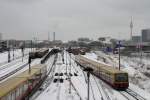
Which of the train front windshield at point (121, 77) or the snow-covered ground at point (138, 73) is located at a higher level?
the train front windshield at point (121, 77)

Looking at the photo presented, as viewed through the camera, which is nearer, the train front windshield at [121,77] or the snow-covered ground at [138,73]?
the train front windshield at [121,77]

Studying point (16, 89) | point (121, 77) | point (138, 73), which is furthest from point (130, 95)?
point (138, 73)

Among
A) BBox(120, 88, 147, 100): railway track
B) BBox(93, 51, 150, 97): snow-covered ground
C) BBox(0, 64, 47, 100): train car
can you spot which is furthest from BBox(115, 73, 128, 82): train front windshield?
BBox(0, 64, 47, 100): train car

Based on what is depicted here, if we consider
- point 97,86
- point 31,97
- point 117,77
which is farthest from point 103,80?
point 31,97

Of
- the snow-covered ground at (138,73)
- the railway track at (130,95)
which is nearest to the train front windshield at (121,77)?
the railway track at (130,95)

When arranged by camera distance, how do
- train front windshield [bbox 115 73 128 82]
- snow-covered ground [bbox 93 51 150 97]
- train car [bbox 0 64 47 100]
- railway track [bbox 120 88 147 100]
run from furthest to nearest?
snow-covered ground [bbox 93 51 150 97] < train front windshield [bbox 115 73 128 82] < railway track [bbox 120 88 147 100] < train car [bbox 0 64 47 100]

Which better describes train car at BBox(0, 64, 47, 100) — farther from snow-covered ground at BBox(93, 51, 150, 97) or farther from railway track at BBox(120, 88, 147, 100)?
snow-covered ground at BBox(93, 51, 150, 97)

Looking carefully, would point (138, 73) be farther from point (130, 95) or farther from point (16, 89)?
point (16, 89)

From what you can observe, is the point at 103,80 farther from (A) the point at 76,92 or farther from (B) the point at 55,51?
(B) the point at 55,51

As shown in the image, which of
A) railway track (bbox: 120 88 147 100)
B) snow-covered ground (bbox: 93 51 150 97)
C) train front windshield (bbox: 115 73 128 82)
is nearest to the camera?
railway track (bbox: 120 88 147 100)

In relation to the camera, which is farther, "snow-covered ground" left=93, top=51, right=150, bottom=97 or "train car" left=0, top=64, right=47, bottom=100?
"snow-covered ground" left=93, top=51, right=150, bottom=97

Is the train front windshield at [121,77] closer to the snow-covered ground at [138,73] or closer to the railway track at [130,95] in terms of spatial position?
the railway track at [130,95]

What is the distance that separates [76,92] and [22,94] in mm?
12455

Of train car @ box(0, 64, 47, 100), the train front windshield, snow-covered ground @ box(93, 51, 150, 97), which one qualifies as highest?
train car @ box(0, 64, 47, 100)
